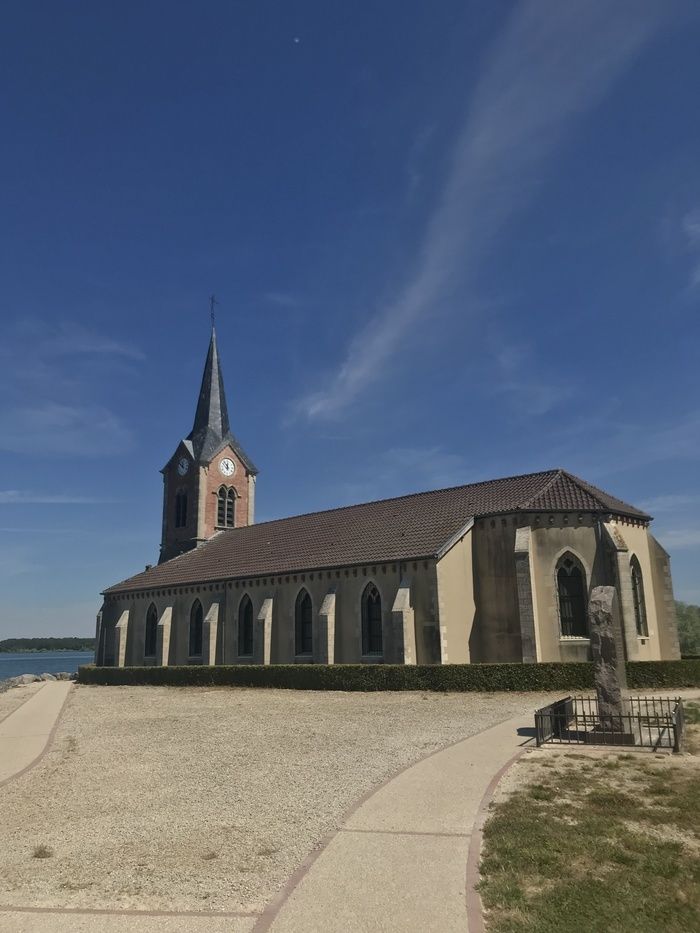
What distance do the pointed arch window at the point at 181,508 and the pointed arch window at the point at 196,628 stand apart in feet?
37.0

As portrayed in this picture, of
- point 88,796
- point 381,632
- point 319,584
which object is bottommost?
point 88,796

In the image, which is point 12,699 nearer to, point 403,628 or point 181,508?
point 403,628

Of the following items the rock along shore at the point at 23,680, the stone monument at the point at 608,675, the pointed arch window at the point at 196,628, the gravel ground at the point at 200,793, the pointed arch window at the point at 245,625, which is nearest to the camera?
the gravel ground at the point at 200,793

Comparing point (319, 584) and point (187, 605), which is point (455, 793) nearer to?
point (319, 584)

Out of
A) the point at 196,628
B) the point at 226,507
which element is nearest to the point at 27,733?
the point at 196,628

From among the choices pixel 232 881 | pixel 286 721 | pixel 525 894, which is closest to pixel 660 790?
pixel 525 894

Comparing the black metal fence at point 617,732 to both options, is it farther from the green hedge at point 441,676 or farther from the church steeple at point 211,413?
the church steeple at point 211,413

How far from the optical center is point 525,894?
20.5 ft

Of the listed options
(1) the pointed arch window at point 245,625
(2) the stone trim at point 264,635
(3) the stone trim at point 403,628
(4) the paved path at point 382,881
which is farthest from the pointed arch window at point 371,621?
(4) the paved path at point 382,881

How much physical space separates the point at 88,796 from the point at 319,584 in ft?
69.0

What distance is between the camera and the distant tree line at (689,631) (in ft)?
164

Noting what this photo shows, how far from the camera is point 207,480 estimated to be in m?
47.4

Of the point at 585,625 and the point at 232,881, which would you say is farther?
the point at 585,625

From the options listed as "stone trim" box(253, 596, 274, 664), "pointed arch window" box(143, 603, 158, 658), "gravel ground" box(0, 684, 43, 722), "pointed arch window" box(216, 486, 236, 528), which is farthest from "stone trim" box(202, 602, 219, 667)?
"pointed arch window" box(216, 486, 236, 528)
